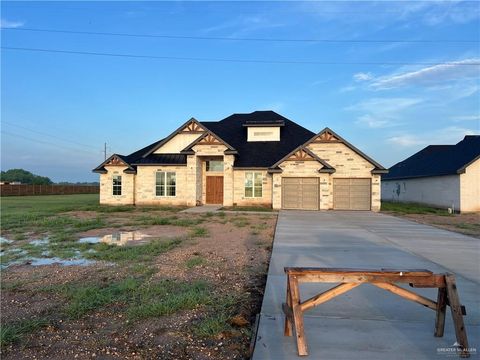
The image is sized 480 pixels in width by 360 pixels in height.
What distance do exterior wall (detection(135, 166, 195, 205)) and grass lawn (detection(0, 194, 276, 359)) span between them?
15942mm

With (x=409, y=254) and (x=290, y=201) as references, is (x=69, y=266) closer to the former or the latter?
(x=409, y=254)

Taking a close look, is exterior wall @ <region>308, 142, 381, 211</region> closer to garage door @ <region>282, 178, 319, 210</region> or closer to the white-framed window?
garage door @ <region>282, 178, 319, 210</region>

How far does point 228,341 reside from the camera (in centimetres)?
413

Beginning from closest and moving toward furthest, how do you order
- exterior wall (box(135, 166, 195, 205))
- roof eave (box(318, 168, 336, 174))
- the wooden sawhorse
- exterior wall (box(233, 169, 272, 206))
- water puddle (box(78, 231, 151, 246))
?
the wooden sawhorse → water puddle (box(78, 231, 151, 246)) → roof eave (box(318, 168, 336, 174)) → exterior wall (box(233, 169, 272, 206)) → exterior wall (box(135, 166, 195, 205))

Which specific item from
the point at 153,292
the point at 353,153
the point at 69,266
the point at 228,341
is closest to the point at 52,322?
the point at 153,292

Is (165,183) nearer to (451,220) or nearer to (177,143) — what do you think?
(177,143)

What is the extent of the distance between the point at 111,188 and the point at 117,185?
537 mm

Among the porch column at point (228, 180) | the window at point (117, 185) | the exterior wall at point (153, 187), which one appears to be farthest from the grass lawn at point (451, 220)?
the window at point (117, 185)

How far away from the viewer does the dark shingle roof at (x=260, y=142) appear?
26719mm

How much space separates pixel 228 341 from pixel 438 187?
95.3 feet

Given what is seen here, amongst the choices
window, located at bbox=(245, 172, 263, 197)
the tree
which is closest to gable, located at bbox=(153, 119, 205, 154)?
window, located at bbox=(245, 172, 263, 197)

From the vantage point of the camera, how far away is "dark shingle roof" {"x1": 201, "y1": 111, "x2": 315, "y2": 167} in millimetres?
26719

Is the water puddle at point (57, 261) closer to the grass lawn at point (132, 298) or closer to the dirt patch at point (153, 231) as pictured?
the grass lawn at point (132, 298)

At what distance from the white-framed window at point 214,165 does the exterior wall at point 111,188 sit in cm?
606
